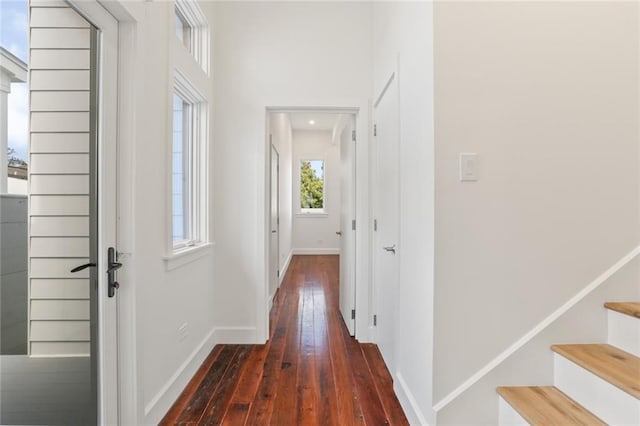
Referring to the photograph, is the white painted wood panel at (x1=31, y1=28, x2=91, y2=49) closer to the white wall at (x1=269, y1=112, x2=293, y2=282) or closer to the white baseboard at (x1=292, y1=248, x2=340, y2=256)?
the white wall at (x1=269, y1=112, x2=293, y2=282)

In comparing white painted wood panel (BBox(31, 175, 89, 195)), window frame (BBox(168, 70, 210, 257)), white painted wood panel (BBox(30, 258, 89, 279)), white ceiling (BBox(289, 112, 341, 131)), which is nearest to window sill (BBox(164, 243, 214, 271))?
window frame (BBox(168, 70, 210, 257))

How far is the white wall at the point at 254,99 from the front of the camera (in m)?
2.70

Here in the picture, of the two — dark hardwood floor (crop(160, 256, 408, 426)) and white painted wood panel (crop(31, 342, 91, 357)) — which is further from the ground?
white painted wood panel (crop(31, 342, 91, 357))

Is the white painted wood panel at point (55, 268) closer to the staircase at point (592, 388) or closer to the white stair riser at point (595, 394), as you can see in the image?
the staircase at point (592, 388)

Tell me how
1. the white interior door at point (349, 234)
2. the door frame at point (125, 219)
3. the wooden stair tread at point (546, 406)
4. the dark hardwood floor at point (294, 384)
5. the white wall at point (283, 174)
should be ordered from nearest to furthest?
the wooden stair tread at point (546, 406), the door frame at point (125, 219), the dark hardwood floor at point (294, 384), the white interior door at point (349, 234), the white wall at point (283, 174)

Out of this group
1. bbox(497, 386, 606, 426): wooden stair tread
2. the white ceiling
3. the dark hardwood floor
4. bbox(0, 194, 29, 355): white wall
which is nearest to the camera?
bbox(0, 194, 29, 355): white wall

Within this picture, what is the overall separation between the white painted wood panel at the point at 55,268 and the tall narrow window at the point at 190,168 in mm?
953

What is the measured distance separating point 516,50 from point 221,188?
2244 millimetres

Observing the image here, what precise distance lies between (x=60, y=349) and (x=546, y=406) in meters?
2.01

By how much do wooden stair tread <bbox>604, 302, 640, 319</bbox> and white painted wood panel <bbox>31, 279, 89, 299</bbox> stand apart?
7.76 ft

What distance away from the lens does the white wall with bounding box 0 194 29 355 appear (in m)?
1.01

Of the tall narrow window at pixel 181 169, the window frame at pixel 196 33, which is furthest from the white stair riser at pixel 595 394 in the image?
the window frame at pixel 196 33

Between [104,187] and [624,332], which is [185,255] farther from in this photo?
[624,332]

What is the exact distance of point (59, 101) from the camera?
3.92 ft
